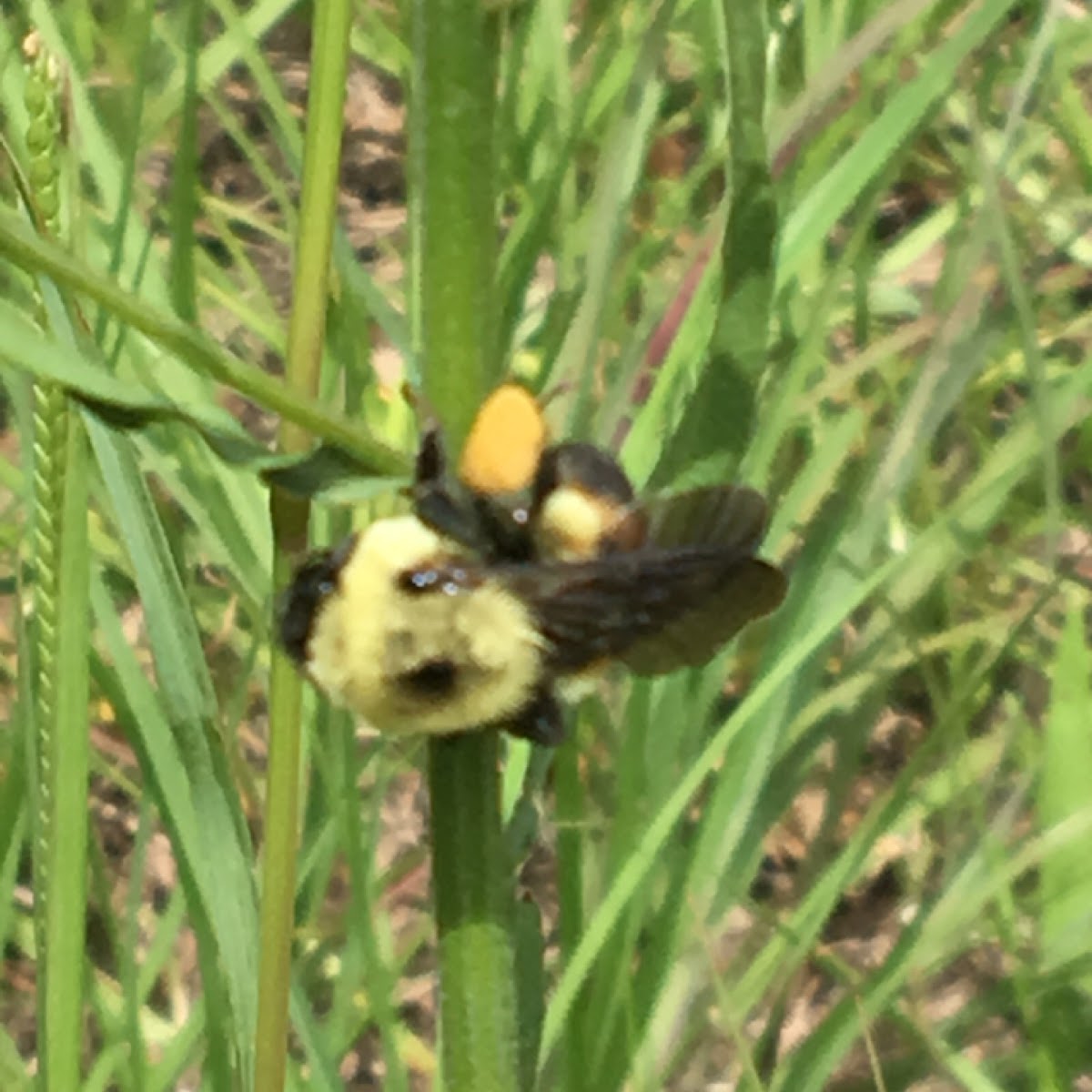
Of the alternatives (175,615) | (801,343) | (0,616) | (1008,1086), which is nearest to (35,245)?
(175,615)

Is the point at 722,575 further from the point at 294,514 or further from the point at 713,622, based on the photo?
the point at 294,514

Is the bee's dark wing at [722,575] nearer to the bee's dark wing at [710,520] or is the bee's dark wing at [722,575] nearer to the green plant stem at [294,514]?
the bee's dark wing at [710,520]

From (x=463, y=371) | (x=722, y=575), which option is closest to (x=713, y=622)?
(x=722, y=575)

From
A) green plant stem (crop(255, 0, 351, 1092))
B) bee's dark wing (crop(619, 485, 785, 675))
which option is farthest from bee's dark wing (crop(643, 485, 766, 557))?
green plant stem (crop(255, 0, 351, 1092))

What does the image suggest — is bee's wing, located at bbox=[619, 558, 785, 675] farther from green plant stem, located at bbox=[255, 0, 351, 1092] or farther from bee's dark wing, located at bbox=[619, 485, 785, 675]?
green plant stem, located at bbox=[255, 0, 351, 1092]

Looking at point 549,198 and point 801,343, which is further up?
point 549,198

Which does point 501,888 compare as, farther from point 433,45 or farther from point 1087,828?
point 1087,828
